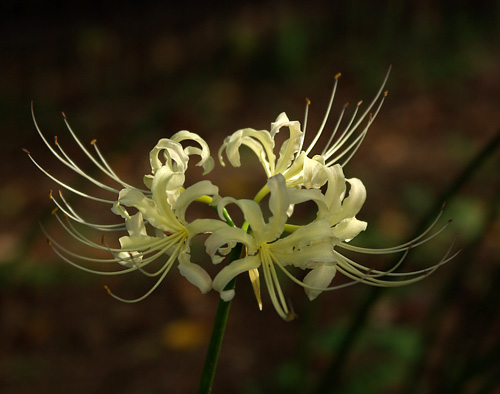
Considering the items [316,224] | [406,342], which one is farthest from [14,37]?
[316,224]

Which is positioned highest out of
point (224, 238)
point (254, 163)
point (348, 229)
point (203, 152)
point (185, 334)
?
point (254, 163)

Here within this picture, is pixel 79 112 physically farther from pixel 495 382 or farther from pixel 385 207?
pixel 495 382

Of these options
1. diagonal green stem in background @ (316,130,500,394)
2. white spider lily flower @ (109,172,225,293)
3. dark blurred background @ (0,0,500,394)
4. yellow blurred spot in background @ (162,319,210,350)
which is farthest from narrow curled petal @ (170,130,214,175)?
yellow blurred spot in background @ (162,319,210,350)

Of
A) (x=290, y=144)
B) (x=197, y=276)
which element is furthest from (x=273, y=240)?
(x=290, y=144)

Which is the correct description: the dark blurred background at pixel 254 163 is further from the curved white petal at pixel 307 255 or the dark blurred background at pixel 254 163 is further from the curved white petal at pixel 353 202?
the curved white petal at pixel 307 255

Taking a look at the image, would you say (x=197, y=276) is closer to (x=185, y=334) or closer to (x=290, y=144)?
(x=290, y=144)

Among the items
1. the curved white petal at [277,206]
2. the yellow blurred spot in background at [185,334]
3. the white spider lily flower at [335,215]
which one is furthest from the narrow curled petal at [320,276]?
the yellow blurred spot in background at [185,334]
